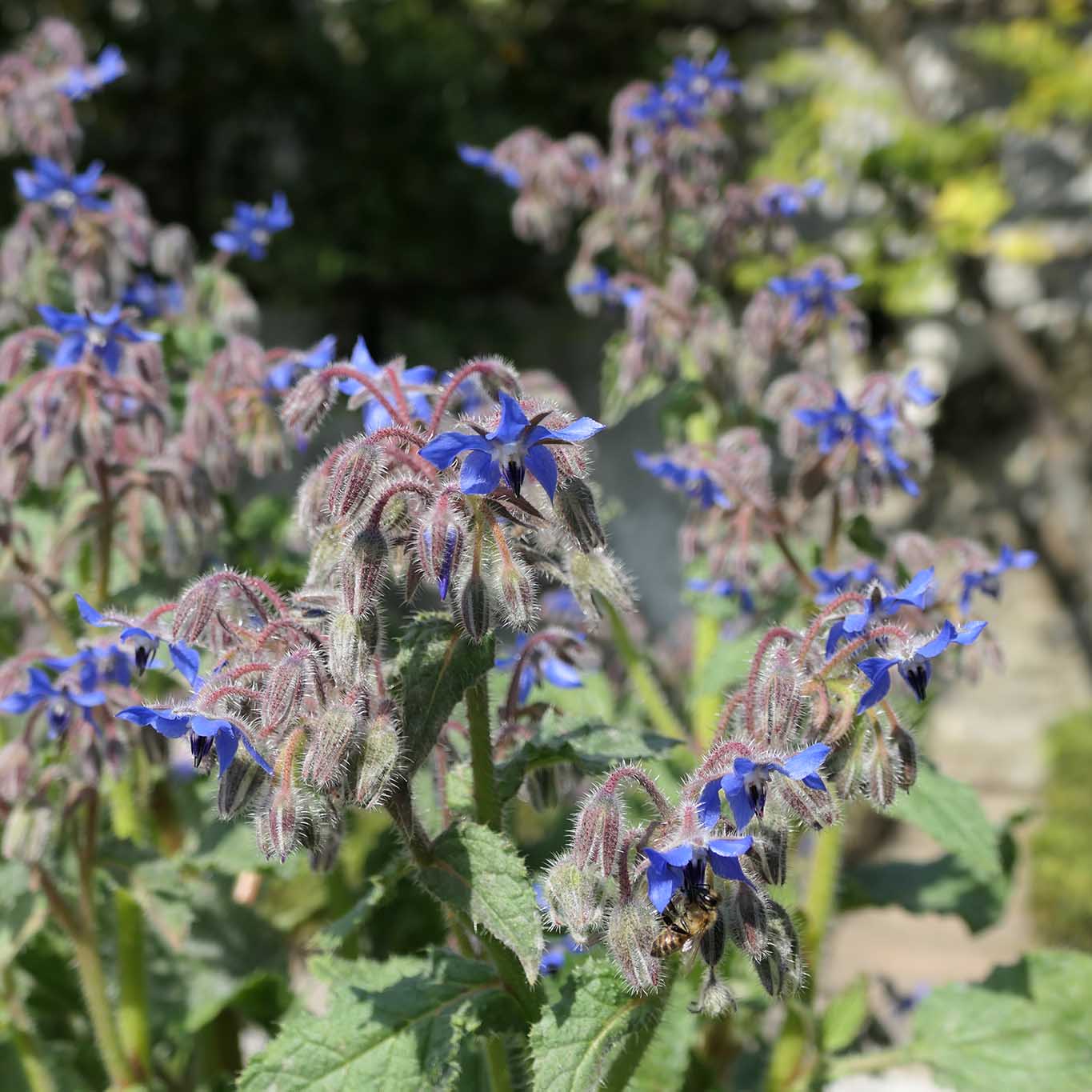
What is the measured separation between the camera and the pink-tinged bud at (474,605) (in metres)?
1.16

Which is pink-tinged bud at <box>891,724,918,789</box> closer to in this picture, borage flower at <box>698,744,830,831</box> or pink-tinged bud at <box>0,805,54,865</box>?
borage flower at <box>698,744,830,831</box>

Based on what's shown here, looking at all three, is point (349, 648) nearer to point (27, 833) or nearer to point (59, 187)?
point (27, 833)

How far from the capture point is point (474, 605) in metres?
1.16

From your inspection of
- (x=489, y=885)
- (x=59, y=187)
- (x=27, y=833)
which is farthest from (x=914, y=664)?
(x=59, y=187)

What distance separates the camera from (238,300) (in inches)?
98.7

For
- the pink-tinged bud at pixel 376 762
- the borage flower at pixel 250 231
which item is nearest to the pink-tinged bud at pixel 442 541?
the pink-tinged bud at pixel 376 762

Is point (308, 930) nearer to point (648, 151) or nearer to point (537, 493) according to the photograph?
point (537, 493)

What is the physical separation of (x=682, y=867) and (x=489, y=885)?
0.22 m

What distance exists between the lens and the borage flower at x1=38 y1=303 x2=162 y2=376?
179 cm

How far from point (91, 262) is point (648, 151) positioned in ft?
3.49

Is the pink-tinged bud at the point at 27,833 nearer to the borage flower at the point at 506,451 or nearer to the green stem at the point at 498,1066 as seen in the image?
the green stem at the point at 498,1066

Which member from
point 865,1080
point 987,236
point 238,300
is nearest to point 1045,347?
point 987,236

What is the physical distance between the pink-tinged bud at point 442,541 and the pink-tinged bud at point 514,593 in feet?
0.14

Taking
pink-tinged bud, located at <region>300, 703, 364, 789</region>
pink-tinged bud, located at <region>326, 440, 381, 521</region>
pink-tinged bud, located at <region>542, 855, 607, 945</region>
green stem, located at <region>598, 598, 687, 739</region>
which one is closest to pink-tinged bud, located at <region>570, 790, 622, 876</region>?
pink-tinged bud, located at <region>542, 855, 607, 945</region>
